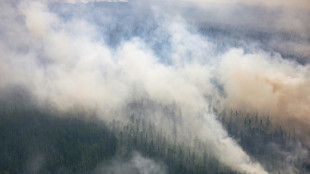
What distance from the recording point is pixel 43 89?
19962cm

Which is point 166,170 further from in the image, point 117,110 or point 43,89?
point 43,89

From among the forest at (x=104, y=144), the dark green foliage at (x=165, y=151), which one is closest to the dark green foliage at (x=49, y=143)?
the forest at (x=104, y=144)

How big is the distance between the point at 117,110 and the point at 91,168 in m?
64.2

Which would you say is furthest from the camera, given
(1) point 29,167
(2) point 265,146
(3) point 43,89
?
(3) point 43,89

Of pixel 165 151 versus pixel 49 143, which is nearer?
pixel 49 143

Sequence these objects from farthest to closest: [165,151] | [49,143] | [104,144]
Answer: [165,151] → [104,144] → [49,143]

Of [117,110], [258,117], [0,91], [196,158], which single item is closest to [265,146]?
[258,117]

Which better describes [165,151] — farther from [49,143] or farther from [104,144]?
[49,143]

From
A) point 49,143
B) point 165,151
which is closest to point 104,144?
point 49,143

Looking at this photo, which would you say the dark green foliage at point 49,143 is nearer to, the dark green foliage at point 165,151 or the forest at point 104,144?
the forest at point 104,144

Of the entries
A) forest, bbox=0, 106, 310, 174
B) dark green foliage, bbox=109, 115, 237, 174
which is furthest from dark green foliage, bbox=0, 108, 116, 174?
dark green foliage, bbox=109, 115, 237, 174

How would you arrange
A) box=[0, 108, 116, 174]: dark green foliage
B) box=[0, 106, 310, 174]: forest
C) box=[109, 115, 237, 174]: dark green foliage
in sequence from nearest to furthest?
box=[0, 108, 116, 174]: dark green foliage → box=[0, 106, 310, 174]: forest → box=[109, 115, 237, 174]: dark green foliage

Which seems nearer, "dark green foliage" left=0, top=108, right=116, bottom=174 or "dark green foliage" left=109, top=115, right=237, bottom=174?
"dark green foliage" left=0, top=108, right=116, bottom=174

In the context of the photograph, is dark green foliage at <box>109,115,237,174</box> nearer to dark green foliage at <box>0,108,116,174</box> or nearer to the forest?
the forest
